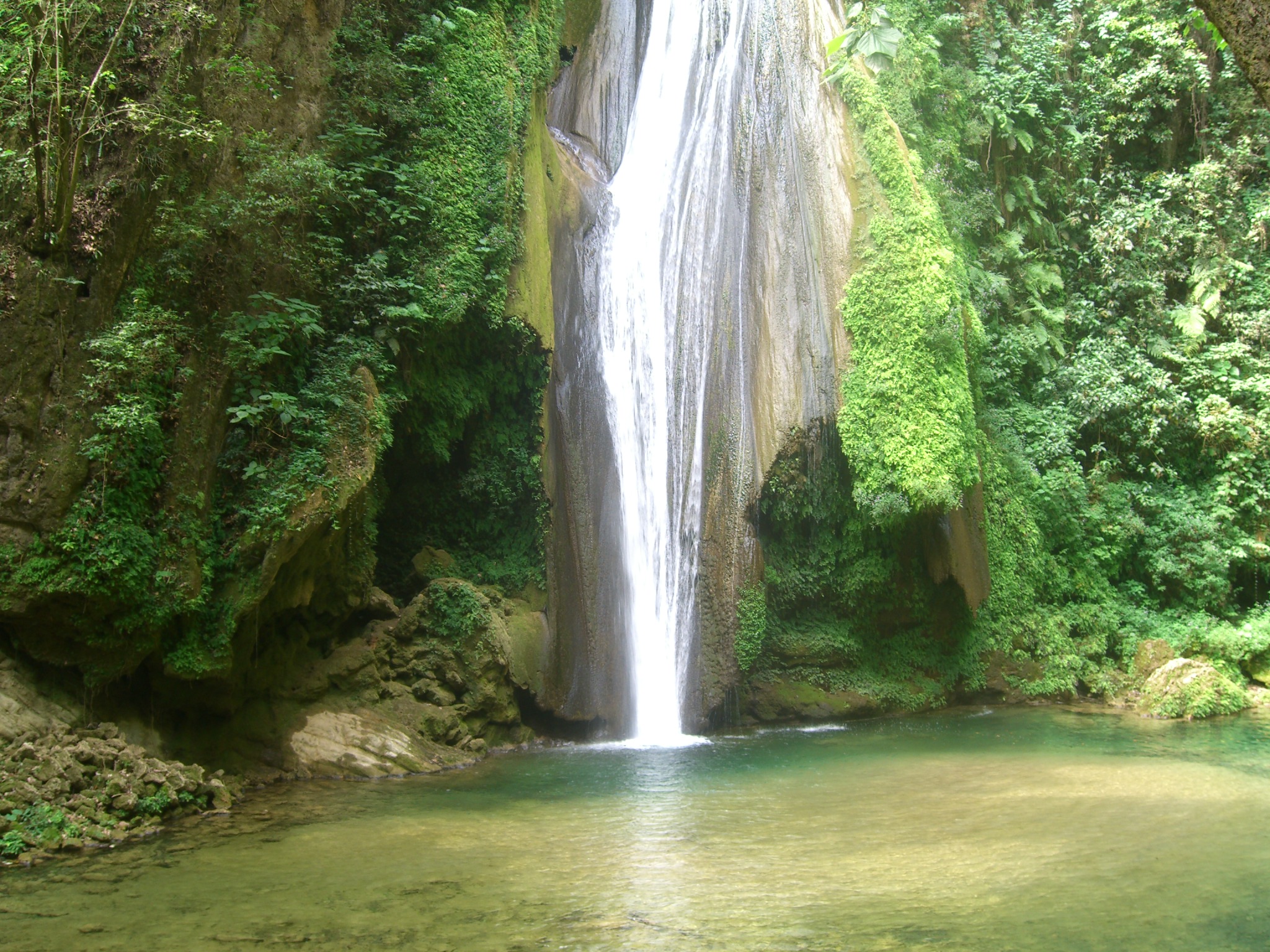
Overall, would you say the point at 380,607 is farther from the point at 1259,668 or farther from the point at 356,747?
the point at 1259,668

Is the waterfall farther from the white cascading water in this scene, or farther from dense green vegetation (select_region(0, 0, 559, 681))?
dense green vegetation (select_region(0, 0, 559, 681))

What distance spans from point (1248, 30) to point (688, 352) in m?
10.3

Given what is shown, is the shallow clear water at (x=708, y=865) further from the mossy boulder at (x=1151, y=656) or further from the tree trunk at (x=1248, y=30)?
the mossy boulder at (x=1151, y=656)

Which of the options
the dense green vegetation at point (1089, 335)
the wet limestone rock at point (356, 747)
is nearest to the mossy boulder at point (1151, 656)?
the dense green vegetation at point (1089, 335)

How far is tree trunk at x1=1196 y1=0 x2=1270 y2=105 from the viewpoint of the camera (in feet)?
7.86

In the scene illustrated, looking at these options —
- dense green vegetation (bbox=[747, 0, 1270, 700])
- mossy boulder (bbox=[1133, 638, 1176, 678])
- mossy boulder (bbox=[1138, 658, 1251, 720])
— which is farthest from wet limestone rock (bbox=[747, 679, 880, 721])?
mossy boulder (bbox=[1133, 638, 1176, 678])

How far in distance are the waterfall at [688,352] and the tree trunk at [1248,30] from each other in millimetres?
9252

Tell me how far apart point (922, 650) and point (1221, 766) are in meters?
4.79

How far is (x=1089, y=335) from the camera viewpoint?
16562 millimetres

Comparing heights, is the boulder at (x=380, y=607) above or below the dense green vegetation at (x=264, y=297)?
→ below

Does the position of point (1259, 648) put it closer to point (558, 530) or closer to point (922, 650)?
point (922, 650)

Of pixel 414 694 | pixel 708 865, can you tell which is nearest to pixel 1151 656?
pixel 414 694

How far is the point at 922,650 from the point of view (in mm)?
13211

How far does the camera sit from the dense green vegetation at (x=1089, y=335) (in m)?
13.6
